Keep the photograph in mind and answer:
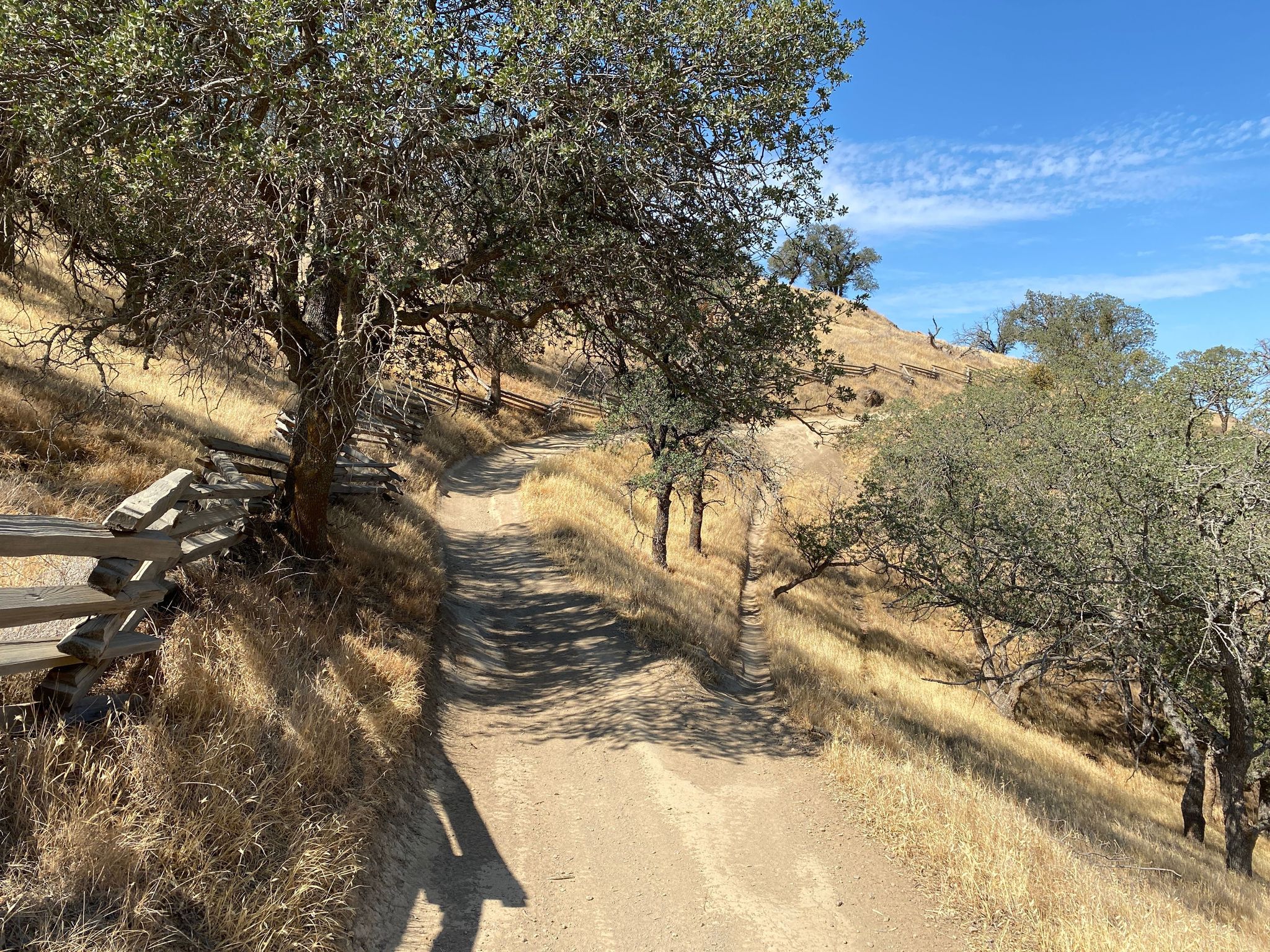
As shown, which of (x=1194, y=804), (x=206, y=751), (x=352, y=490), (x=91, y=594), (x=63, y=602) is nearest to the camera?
(x=63, y=602)

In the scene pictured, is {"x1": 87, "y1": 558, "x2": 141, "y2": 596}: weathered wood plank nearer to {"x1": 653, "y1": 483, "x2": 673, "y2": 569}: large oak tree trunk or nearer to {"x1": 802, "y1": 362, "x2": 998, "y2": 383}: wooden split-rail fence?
{"x1": 653, "y1": 483, "x2": 673, "y2": 569}: large oak tree trunk

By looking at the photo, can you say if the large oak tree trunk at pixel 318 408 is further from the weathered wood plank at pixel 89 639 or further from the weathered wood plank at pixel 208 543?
the weathered wood plank at pixel 89 639

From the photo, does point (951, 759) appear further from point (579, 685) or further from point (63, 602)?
point (63, 602)

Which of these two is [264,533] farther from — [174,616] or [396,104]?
[396,104]

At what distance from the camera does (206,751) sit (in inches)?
178

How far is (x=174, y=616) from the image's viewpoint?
5.81m

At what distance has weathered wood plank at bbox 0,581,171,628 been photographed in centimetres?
355

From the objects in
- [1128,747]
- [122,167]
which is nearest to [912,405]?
[1128,747]

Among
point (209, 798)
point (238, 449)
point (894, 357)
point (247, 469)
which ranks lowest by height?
point (209, 798)

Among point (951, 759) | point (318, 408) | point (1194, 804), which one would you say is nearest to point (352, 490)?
point (318, 408)

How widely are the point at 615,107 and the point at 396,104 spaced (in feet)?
6.64

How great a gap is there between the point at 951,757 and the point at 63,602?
34.1 ft

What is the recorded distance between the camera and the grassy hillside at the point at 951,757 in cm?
582

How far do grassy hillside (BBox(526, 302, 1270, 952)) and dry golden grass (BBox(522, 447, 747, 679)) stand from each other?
9cm
